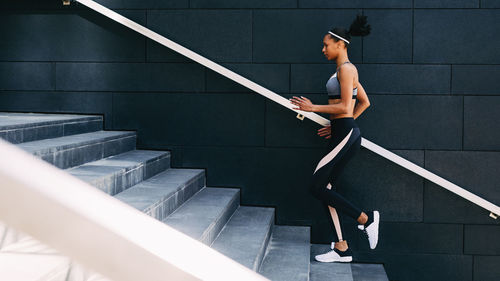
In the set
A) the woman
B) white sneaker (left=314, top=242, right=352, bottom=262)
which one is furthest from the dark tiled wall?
the woman

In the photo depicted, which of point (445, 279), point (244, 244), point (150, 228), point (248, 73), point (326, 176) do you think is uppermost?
point (248, 73)

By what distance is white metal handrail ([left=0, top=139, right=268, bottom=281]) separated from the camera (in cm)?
37

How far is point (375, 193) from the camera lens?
3.96 metres

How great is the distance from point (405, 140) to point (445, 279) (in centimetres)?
120

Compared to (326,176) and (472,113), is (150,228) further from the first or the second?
(472,113)

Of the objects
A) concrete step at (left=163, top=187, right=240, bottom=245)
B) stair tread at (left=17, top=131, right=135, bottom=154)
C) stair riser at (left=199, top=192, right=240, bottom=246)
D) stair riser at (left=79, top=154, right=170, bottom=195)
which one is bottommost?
stair riser at (left=199, top=192, right=240, bottom=246)

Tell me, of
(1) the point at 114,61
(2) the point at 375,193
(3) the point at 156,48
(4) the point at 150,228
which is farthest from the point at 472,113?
(4) the point at 150,228

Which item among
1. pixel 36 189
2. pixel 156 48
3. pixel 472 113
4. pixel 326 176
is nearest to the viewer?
pixel 36 189

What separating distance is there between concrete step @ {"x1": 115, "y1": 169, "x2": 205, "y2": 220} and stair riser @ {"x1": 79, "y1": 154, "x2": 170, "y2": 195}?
0.04 metres

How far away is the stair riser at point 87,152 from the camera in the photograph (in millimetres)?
2877

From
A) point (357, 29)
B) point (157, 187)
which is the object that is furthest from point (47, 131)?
point (357, 29)

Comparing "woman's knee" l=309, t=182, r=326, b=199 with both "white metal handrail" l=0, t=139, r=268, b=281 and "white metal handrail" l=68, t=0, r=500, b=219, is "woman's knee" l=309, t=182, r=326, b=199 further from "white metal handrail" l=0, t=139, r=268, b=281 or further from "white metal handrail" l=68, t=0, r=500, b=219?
"white metal handrail" l=0, t=139, r=268, b=281

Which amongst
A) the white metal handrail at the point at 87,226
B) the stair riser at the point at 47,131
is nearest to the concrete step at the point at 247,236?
the stair riser at the point at 47,131

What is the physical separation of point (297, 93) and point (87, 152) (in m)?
1.76
